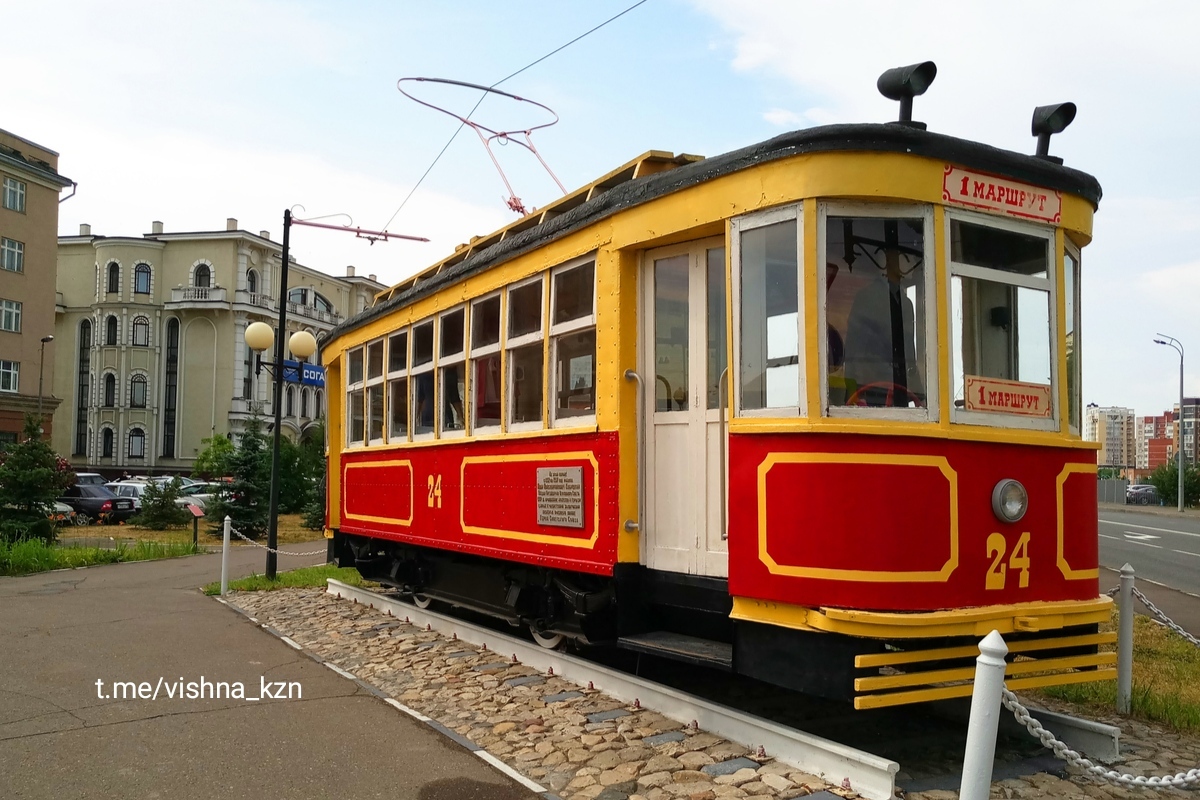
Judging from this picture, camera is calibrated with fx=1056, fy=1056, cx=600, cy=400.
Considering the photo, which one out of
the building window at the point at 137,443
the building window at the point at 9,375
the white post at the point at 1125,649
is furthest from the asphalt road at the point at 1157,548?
the building window at the point at 137,443

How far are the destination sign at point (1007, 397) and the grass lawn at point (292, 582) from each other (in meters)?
9.26

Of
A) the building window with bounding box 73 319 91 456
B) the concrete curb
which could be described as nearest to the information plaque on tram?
the concrete curb

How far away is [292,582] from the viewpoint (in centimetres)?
1389

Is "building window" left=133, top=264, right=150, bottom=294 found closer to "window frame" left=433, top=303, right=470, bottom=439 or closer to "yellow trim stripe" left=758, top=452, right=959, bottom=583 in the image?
"window frame" left=433, top=303, right=470, bottom=439

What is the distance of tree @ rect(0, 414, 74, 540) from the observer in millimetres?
19031

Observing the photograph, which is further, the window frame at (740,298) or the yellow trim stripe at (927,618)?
the window frame at (740,298)

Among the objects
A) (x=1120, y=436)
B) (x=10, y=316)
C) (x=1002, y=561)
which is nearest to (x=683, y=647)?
(x=1002, y=561)

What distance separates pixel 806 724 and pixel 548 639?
2.50 metres

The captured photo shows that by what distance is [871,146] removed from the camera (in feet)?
16.4

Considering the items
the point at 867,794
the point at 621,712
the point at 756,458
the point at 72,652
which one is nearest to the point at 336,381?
the point at 72,652

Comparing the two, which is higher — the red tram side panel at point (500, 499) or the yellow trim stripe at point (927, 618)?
the red tram side panel at point (500, 499)

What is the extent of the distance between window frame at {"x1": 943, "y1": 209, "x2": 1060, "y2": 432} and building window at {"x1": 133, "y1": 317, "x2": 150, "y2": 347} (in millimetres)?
55003

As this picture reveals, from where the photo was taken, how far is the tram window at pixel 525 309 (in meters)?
7.30

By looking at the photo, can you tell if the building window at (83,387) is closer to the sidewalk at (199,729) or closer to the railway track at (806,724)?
the sidewalk at (199,729)
